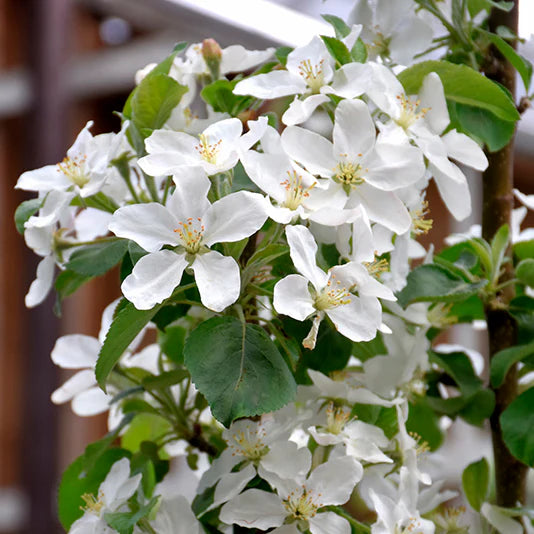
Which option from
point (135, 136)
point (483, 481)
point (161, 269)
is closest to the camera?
point (161, 269)

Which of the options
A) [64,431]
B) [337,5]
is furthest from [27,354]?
[337,5]

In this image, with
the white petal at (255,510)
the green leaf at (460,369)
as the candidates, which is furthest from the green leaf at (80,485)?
the green leaf at (460,369)

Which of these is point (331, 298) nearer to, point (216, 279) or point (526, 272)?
point (216, 279)

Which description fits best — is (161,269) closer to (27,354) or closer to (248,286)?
(248,286)

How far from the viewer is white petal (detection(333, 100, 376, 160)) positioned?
497mm

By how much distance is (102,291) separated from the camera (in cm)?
240

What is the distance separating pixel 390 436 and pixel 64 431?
1837 mm

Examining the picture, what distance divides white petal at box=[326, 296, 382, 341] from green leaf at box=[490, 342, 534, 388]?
0.57ft

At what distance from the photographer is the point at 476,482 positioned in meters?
0.67

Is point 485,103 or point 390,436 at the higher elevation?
point 485,103

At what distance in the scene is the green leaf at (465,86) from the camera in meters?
0.55

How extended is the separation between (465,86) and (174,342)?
0.29 m

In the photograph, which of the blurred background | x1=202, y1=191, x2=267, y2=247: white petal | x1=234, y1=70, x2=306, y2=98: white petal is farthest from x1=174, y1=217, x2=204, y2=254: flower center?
the blurred background

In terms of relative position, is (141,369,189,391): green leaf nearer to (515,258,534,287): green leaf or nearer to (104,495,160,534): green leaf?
(104,495,160,534): green leaf
